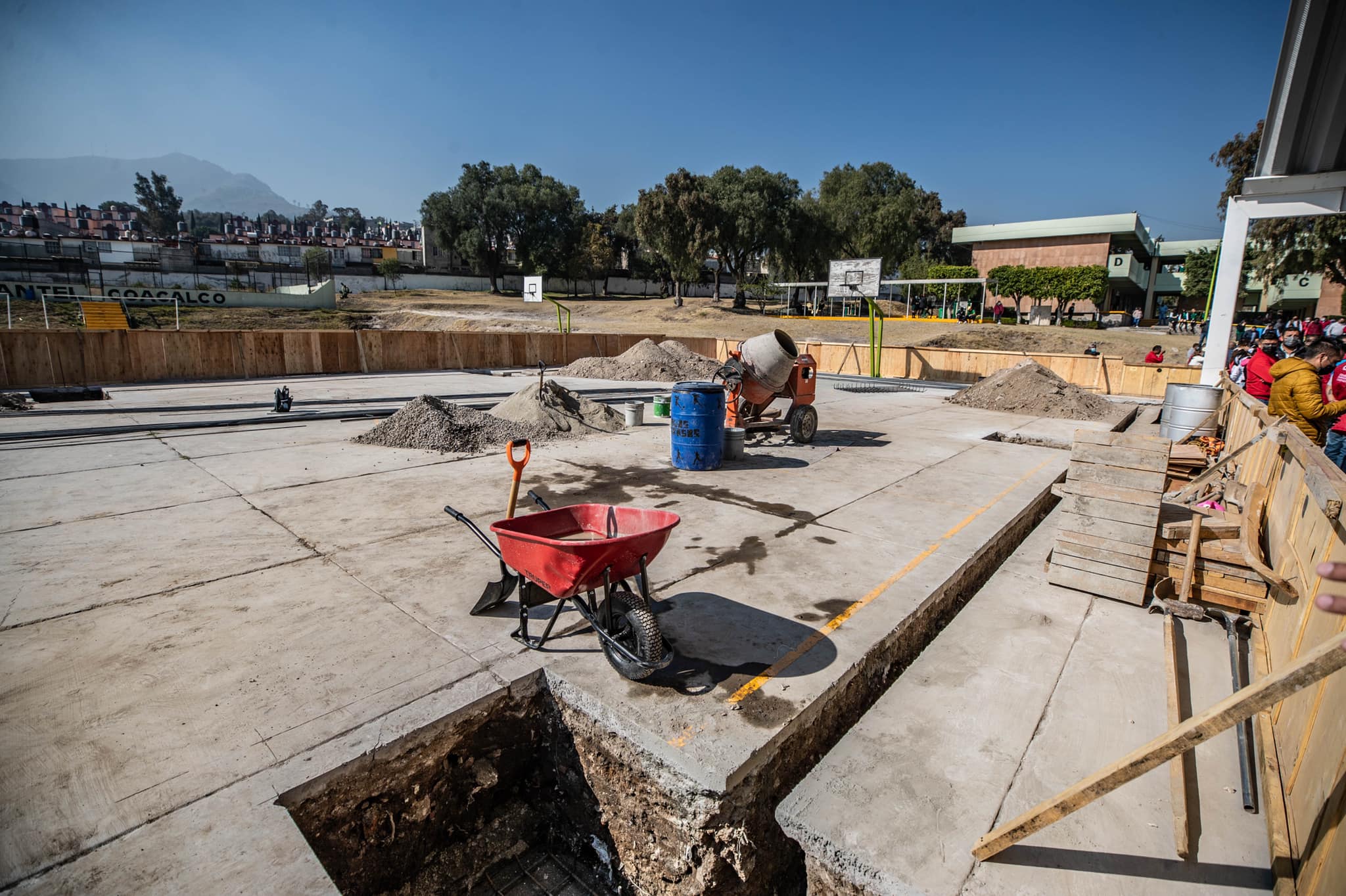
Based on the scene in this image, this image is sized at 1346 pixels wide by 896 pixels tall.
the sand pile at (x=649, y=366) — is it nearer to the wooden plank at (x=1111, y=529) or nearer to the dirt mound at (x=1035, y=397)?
the dirt mound at (x=1035, y=397)

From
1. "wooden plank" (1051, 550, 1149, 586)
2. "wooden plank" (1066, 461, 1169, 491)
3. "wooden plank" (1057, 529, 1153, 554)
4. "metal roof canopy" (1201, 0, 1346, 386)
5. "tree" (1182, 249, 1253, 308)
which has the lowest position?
"wooden plank" (1051, 550, 1149, 586)

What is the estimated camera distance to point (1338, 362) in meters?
6.75

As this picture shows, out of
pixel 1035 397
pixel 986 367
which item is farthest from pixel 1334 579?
pixel 986 367

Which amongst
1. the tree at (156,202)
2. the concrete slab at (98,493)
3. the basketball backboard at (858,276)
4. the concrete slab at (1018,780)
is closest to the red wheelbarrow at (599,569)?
the concrete slab at (1018,780)

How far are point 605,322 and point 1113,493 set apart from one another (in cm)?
4482

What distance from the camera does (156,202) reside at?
→ 131375 millimetres

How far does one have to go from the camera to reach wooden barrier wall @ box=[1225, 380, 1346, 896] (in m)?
2.25

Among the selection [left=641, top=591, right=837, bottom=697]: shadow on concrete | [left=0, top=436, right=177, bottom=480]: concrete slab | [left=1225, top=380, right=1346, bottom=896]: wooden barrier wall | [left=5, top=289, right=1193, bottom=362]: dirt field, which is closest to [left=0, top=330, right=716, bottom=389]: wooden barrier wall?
[left=0, top=436, right=177, bottom=480]: concrete slab

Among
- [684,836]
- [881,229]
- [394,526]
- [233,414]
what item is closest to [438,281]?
[881,229]

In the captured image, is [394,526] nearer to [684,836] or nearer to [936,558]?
[684,836]

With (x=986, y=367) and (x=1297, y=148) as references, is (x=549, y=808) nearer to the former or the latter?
(x=1297, y=148)

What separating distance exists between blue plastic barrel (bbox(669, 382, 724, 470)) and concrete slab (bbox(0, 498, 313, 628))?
485 centimetres

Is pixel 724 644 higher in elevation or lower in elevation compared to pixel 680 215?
lower

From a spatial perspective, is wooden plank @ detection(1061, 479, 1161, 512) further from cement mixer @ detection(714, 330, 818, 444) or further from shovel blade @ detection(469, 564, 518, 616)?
cement mixer @ detection(714, 330, 818, 444)
